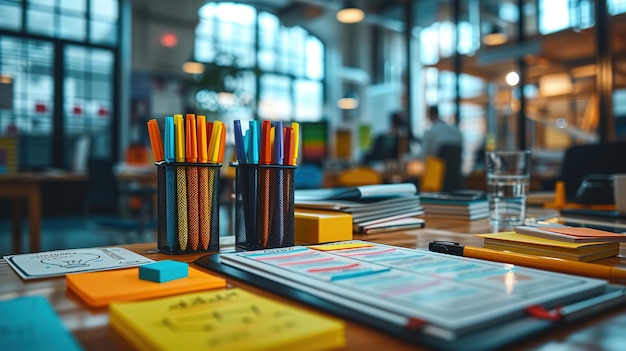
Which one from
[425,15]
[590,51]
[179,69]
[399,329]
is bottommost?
[399,329]

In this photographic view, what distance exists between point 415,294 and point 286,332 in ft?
0.50

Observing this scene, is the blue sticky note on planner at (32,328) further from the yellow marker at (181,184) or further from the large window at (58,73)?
the large window at (58,73)

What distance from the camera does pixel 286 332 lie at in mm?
357

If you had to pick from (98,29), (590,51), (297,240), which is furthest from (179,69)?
(297,240)

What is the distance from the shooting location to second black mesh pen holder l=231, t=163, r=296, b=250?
2.58ft

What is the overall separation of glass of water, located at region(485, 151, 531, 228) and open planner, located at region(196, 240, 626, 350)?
2.10 feet

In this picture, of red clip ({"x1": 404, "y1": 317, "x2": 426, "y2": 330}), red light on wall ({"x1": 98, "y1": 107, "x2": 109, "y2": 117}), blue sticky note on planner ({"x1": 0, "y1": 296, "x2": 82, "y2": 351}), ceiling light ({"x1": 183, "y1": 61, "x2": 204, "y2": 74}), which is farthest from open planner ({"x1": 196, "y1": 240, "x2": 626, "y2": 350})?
ceiling light ({"x1": 183, "y1": 61, "x2": 204, "y2": 74})

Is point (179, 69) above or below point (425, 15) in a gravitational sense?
below

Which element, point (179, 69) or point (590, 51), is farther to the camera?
point (179, 69)

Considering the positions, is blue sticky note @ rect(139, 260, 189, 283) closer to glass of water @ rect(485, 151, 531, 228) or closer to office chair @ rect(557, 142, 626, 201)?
glass of water @ rect(485, 151, 531, 228)

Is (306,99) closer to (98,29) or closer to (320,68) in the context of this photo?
(320,68)

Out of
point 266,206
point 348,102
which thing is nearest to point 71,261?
point 266,206

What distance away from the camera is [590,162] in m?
2.51

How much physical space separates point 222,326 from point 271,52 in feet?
36.5
